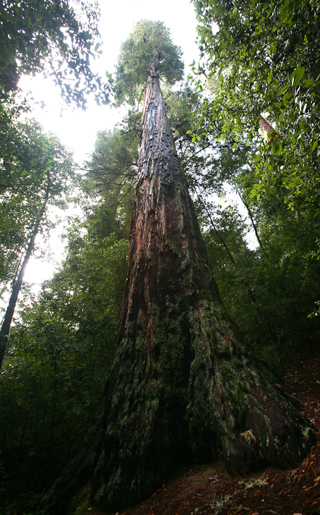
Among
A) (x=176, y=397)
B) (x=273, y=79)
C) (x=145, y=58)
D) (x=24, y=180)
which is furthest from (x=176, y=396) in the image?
(x=145, y=58)

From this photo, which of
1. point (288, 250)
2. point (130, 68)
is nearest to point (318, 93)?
point (288, 250)

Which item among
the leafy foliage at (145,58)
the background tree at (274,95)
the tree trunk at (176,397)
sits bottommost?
the tree trunk at (176,397)

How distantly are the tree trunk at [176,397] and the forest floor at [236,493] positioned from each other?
66mm

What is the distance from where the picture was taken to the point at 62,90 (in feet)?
11.2

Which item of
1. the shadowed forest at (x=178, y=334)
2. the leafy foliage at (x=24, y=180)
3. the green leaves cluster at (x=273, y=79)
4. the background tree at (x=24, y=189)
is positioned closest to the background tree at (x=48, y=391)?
the shadowed forest at (x=178, y=334)

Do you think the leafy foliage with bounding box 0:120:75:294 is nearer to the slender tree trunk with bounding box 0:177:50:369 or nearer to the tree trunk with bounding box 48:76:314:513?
the slender tree trunk with bounding box 0:177:50:369

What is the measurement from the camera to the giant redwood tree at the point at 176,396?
1.50 m

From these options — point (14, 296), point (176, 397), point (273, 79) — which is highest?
point (14, 296)

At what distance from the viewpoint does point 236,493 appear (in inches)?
49.1

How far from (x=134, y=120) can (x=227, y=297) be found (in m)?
7.34

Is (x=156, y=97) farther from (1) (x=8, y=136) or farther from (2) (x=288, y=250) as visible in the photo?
(2) (x=288, y=250)

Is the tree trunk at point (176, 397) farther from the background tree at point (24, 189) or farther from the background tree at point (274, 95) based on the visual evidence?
the background tree at point (24, 189)

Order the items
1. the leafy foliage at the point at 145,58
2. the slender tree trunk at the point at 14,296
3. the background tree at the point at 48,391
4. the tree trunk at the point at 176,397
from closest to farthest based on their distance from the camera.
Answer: the tree trunk at the point at 176,397
the background tree at the point at 48,391
the slender tree trunk at the point at 14,296
the leafy foliage at the point at 145,58

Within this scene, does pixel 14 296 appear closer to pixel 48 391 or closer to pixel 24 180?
pixel 24 180
